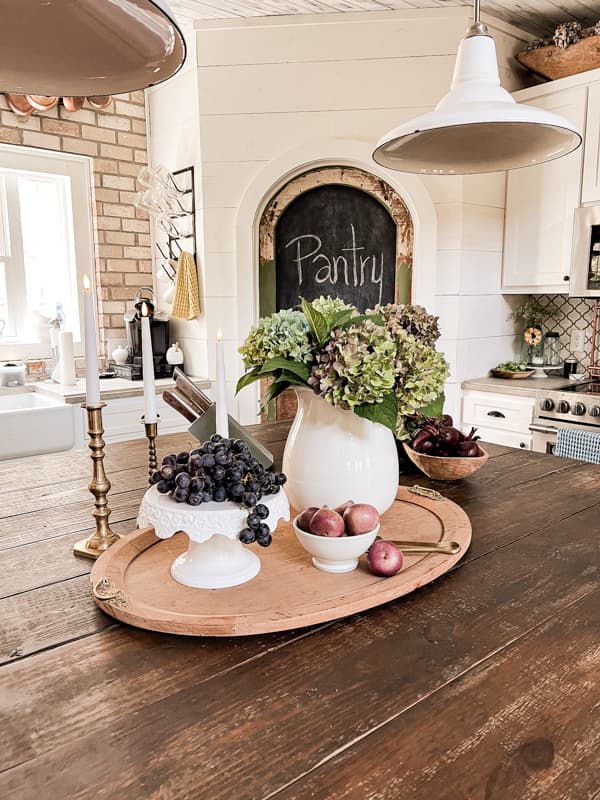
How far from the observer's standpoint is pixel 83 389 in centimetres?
315

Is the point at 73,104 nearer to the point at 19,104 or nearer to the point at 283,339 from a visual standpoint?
the point at 19,104

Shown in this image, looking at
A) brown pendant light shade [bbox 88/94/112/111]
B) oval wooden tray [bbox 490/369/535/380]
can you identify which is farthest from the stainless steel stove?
brown pendant light shade [bbox 88/94/112/111]

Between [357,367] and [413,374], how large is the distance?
143 mm

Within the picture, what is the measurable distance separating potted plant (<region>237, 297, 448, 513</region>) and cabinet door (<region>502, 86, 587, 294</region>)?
7.52 feet

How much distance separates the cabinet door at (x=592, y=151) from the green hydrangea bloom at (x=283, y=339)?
2.47 m

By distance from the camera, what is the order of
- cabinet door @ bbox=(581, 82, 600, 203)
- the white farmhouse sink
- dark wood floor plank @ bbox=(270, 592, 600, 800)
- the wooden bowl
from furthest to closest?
cabinet door @ bbox=(581, 82, 600, 203) → the white farmhouse sink → the wooden bowl → dark wood floor plank @ bbox=(270, 592, 600, 800)

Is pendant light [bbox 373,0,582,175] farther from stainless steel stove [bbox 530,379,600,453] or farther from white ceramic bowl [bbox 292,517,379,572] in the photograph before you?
stainless steel stove [bbox 530,379,600,453]

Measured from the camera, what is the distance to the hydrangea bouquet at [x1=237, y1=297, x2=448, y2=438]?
109cm

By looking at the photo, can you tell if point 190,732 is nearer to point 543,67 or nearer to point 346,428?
point 346,428

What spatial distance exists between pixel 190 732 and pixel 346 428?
629mm

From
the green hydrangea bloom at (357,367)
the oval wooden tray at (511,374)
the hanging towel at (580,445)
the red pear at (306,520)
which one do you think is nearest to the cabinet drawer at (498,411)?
the oval wooden tray at (511,374)

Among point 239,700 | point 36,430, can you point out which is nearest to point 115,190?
point 36,430

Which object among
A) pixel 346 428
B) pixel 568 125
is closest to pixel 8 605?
pixel 346 428

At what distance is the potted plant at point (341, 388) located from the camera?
3.63 ft
